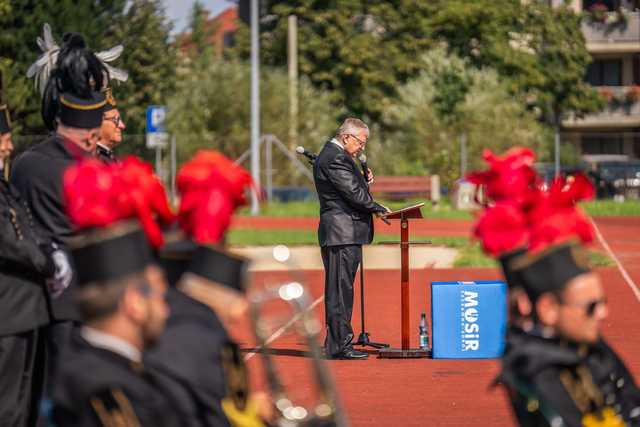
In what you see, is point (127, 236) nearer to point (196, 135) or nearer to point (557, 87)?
point (196, 135)

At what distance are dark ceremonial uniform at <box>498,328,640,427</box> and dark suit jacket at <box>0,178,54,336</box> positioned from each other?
115 inches

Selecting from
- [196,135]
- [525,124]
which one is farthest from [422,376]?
[525,124]

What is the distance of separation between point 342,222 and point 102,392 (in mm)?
8782

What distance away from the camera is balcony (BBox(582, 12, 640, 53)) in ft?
198

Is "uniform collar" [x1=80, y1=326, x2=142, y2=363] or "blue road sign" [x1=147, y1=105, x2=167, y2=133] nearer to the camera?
"uniform collar" [x1=80, y1=326, x2=142, y2=363]

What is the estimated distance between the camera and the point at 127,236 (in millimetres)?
4707

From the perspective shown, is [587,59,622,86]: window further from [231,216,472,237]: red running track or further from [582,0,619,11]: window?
[231,216,472,237]: red running track

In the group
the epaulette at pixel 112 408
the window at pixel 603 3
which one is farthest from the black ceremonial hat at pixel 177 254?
the window at pixel 603 3

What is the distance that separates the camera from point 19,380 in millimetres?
7734

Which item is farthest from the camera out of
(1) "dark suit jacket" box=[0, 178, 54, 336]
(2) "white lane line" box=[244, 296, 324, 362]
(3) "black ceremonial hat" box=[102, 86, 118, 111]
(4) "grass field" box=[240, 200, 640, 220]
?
(4) "grass field" box=[240, 200, 640, 220]

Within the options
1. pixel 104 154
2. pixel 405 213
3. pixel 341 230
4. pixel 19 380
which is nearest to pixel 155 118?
pixel 341 230

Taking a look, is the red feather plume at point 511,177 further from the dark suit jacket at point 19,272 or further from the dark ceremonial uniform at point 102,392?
the dark suit jacket at point 19,272

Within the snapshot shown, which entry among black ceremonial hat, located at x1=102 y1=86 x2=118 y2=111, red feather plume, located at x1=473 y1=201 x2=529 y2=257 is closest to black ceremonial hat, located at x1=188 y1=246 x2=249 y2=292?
red feather plume, located at x1=473 y1=201 x2=529 y2=257

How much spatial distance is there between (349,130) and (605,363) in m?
8.03
